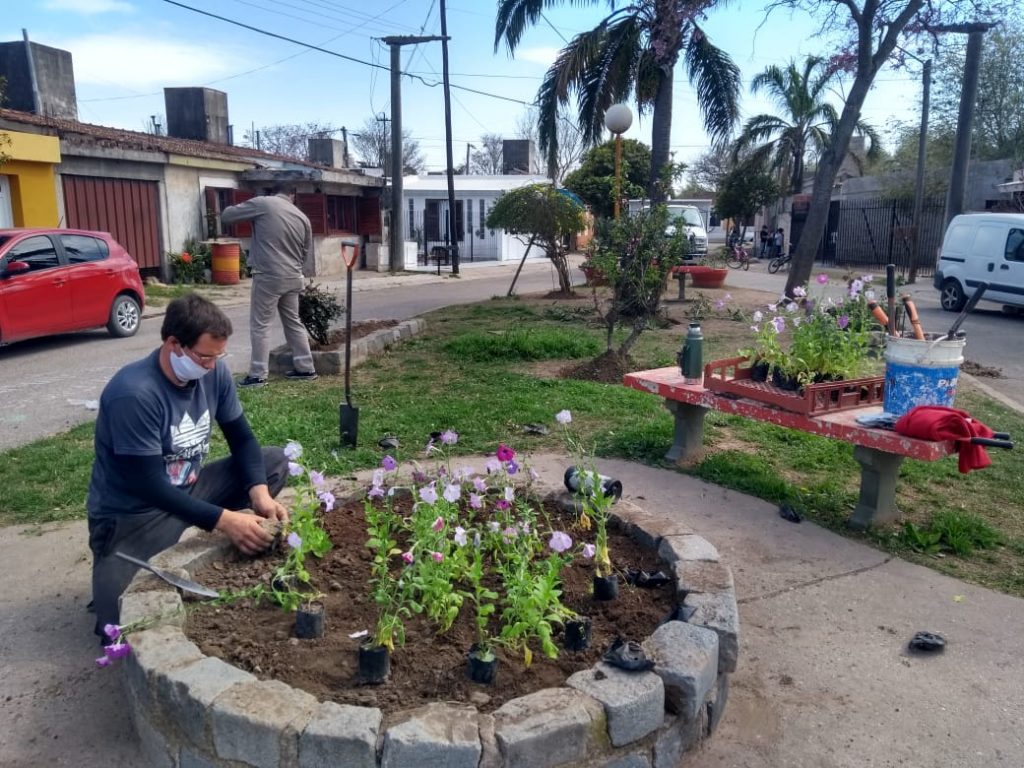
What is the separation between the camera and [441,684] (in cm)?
278

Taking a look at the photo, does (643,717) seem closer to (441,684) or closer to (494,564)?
(441,684)

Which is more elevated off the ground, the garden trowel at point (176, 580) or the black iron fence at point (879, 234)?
the black iron fence at point (879, 234)

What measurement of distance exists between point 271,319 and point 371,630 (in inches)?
227

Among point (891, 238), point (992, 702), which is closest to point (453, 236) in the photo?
point (891, 238)

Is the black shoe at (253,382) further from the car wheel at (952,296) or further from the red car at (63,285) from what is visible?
the car wheel at (952,296)

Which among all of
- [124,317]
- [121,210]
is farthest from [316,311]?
[121,210]

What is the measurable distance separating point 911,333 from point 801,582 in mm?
1595

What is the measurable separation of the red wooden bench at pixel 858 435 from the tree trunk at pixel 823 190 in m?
8.11

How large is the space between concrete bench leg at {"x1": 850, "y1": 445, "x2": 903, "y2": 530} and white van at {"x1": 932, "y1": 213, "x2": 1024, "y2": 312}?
12614mm

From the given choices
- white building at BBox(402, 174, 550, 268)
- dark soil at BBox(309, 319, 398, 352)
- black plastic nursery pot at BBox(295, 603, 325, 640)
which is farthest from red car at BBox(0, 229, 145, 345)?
white building at BBox(402, 174, 550, 268)

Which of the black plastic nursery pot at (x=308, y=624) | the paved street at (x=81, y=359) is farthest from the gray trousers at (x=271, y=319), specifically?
the black plastic nursery pot at (x=308, y=624)

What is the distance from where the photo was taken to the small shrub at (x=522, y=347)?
9578 millimetres

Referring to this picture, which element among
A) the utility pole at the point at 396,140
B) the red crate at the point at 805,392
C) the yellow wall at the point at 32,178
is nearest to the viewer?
the red crate at the point at 805,392

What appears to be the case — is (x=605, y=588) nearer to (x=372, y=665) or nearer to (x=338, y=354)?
(x=372, y=665)
